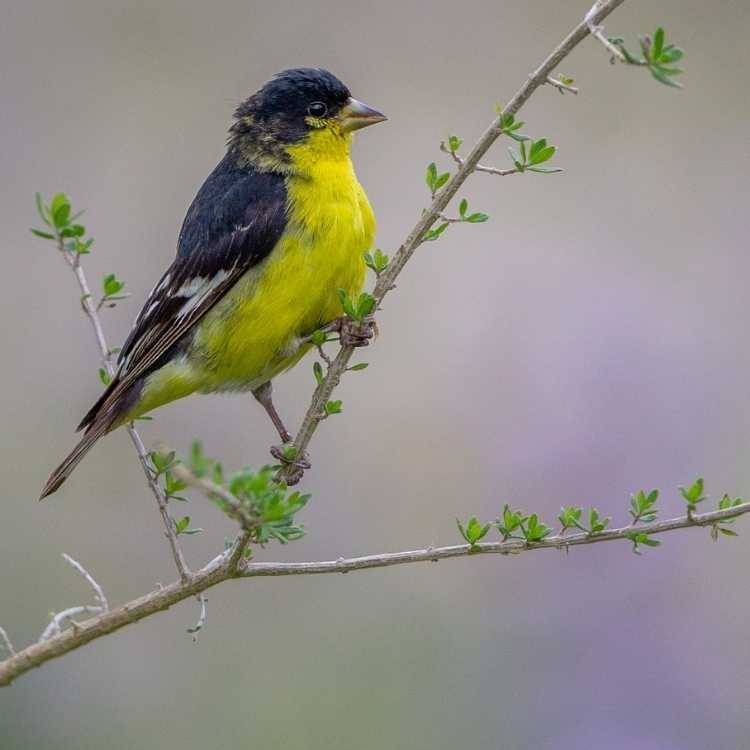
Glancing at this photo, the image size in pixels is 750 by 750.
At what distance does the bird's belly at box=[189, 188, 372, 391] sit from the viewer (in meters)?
3.57

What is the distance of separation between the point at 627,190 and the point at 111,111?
315cm

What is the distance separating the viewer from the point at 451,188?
2564mm

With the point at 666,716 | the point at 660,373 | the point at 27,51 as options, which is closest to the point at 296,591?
the point at 666,716

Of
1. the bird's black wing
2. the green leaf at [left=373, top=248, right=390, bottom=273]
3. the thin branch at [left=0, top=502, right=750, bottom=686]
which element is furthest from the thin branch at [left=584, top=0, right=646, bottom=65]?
the bird's black wing

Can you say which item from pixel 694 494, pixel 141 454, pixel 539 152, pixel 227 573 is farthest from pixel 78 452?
pixel 694 494

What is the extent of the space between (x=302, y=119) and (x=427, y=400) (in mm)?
2834

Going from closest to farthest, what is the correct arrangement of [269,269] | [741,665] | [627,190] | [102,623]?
1. [102,623]
2. [269,269]
3. [741,665]
4. [627,190]

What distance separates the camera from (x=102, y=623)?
7.94 ft

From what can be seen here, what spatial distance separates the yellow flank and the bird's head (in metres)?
0.15

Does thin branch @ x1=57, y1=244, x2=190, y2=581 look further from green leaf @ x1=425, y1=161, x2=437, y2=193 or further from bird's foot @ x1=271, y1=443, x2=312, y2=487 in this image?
green leaf @ x1=425, y1=161, x2=437, y2=193

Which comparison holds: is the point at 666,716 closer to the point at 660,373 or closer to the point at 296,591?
the point at 296,591

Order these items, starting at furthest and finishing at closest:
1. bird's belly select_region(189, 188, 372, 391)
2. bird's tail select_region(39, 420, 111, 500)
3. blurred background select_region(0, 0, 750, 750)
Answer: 1. blurred background select_region(0, 0, 750, 750)
2. bird's belly select_region(189, 188, 372, 391)
3. bird's tail select_region(39, 420, 111, 500)

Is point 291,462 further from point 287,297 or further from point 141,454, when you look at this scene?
point 287,297

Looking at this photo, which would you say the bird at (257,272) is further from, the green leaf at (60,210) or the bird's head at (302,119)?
the green leaf at (60,210)
